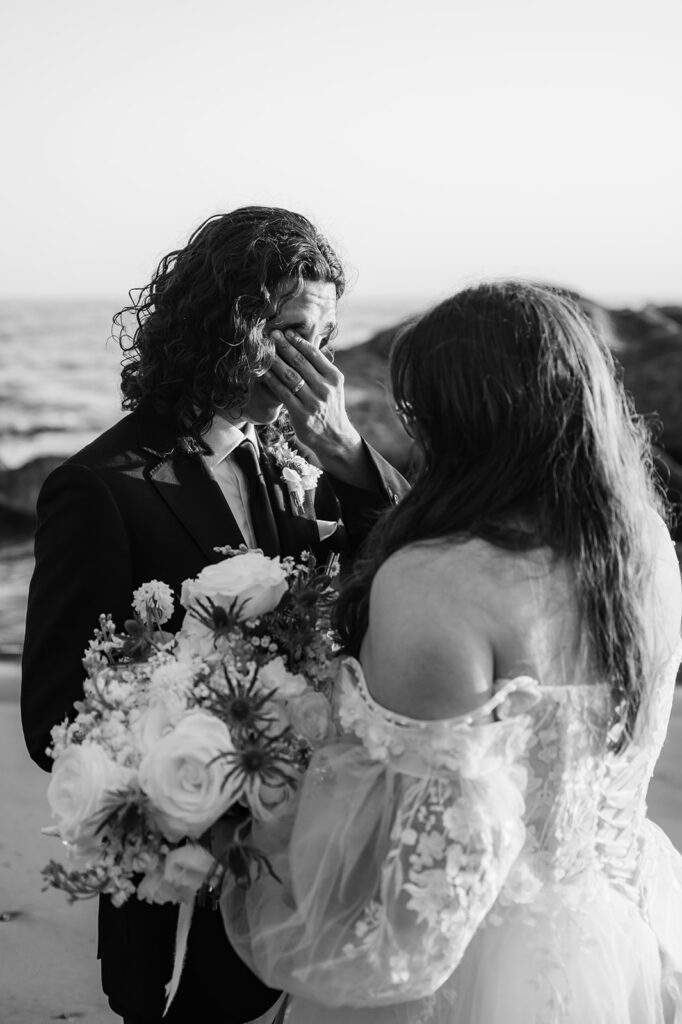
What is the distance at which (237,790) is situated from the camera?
1.71 m

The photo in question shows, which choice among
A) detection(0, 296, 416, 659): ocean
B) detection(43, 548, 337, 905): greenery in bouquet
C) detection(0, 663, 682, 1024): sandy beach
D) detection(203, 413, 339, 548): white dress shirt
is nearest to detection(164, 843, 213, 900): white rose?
detection(43, 548, 337, 905): greenery in bouquet

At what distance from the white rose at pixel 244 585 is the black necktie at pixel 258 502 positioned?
0.55m

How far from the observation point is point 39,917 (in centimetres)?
435

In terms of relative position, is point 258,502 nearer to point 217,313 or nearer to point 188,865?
point 217,313

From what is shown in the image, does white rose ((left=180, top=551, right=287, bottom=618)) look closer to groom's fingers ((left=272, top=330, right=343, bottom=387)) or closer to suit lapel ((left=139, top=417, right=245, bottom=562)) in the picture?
suit lapel ((left=139, top=417, right=245, bottom=562))

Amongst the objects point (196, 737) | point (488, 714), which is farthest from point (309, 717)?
point (488, 714)

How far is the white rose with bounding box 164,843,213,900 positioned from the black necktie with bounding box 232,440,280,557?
848mm

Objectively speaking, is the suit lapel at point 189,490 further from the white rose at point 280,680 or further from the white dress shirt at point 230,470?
the white rose at point 280,680

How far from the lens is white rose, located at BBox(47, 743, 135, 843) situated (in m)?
1.68

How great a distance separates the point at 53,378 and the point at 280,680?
434 inches

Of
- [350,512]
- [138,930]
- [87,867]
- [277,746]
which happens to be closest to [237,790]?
[277,746]

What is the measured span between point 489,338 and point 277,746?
0.73 metres

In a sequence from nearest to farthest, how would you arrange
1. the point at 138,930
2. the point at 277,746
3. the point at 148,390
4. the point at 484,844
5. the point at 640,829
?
the point at 484,844, the point at 277,746, the point at 640,829, the point at 138,930, the point at 148,390

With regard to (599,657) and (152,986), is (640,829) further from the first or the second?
(152,986)
